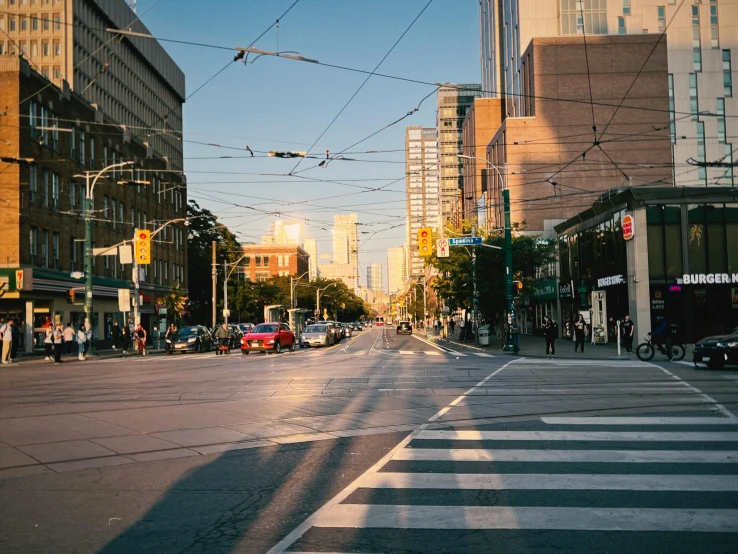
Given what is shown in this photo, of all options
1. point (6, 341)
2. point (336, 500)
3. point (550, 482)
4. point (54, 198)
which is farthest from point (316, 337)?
point (336, 500)

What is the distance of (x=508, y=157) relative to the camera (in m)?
70.6

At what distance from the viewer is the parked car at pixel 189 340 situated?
43719mm

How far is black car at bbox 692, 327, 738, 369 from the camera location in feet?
69.7

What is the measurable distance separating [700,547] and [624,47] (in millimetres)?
72368

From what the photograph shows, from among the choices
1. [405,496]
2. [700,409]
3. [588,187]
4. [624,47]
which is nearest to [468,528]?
[405,496]

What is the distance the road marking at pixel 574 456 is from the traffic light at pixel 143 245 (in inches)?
1381

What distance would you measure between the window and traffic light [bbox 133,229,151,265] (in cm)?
693

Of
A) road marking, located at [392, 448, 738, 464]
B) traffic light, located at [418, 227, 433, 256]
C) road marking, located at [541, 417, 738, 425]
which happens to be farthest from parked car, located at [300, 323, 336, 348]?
road marking, located at [392, 448, 738, 464]

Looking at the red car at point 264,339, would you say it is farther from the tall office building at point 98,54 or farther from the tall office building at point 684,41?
the tall office building at point 684,41

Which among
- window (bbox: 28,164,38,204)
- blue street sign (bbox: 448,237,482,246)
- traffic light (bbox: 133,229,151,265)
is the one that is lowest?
blue street sign (bbox: 448,237,482,246)

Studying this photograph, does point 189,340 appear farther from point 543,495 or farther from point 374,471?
point 543,495

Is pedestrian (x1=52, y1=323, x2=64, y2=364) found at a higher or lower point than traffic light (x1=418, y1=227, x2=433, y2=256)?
lower

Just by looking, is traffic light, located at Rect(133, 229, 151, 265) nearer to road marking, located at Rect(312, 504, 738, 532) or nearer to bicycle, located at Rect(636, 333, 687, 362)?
bicycle, located at Rect(636, 333, 687, 362)

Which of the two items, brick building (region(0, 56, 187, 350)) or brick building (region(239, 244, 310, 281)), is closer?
brick building (region(0, 56, 187, 350))
